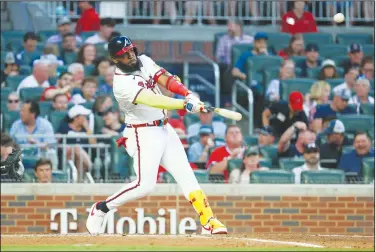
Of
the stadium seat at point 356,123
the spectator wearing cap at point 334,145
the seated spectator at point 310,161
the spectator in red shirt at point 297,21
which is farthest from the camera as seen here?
the spectator in red shirt at point 297,21

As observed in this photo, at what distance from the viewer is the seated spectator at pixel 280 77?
58.4ft

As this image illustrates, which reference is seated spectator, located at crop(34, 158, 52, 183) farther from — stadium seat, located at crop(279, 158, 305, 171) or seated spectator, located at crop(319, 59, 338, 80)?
seated spectator, located at crop(319, 59, 338, 80)

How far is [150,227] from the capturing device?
15.6m

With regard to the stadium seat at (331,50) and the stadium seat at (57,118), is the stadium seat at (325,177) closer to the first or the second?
the stadium seat at (57,118)

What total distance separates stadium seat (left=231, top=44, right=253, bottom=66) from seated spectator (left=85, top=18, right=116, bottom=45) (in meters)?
1.72

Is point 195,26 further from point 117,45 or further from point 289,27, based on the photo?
point 117,45

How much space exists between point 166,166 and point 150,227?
344cm

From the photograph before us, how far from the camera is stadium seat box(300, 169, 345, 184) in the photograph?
15.8 metres

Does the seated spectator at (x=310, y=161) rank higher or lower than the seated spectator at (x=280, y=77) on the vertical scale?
lower

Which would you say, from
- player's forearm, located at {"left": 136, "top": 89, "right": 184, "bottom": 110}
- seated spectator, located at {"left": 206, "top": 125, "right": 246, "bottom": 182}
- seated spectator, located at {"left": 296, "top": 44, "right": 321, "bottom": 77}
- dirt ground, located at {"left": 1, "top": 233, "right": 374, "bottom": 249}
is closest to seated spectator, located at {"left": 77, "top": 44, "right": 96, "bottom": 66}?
seated spectator, located at {"left": 296, "top": 44, "right": 321, "bottom": 77}

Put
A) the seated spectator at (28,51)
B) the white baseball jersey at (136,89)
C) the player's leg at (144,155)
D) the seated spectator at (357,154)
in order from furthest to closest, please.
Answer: the seated spectator at (28,51) → the seated spectator at (357,154) → the player's leg at (144,155) → the white baseball jersey at (136,89)

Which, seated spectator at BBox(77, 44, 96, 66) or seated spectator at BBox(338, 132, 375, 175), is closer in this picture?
seated spectator at BBox(338, 132, 375, 175)

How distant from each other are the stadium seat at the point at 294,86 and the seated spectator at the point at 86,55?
2552 millimetres

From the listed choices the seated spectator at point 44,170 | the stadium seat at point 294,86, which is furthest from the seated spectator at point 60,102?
the stadium seat at point 294,86
